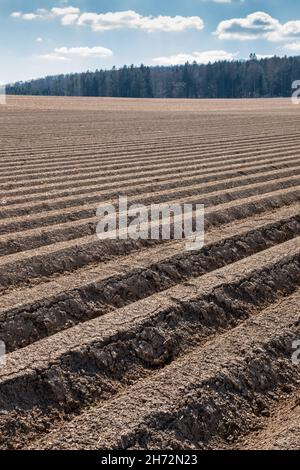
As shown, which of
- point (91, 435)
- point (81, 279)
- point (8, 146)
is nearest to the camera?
point (91, 435)

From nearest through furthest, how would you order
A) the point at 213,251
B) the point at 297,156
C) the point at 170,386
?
the point at 170,386, the point at 213,251, the point at 297,156

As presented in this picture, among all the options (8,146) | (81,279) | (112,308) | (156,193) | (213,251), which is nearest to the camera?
(112,308)

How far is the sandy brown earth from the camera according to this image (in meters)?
2.88

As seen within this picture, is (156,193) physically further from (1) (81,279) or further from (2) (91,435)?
(2) (91,435)

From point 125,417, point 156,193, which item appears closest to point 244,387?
point 125,417

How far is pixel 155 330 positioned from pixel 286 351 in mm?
794

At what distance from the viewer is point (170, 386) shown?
312 cm

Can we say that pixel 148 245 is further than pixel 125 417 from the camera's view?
Yes

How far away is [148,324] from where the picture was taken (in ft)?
12.2

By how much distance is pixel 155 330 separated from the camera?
3689mm

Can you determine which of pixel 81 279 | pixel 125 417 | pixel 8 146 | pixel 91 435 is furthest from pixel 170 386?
pixel 8 146

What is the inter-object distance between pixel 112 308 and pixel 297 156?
7.52m

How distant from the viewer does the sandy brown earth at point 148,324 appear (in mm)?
2879

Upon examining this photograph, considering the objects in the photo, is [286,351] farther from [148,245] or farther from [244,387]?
[148,245]
